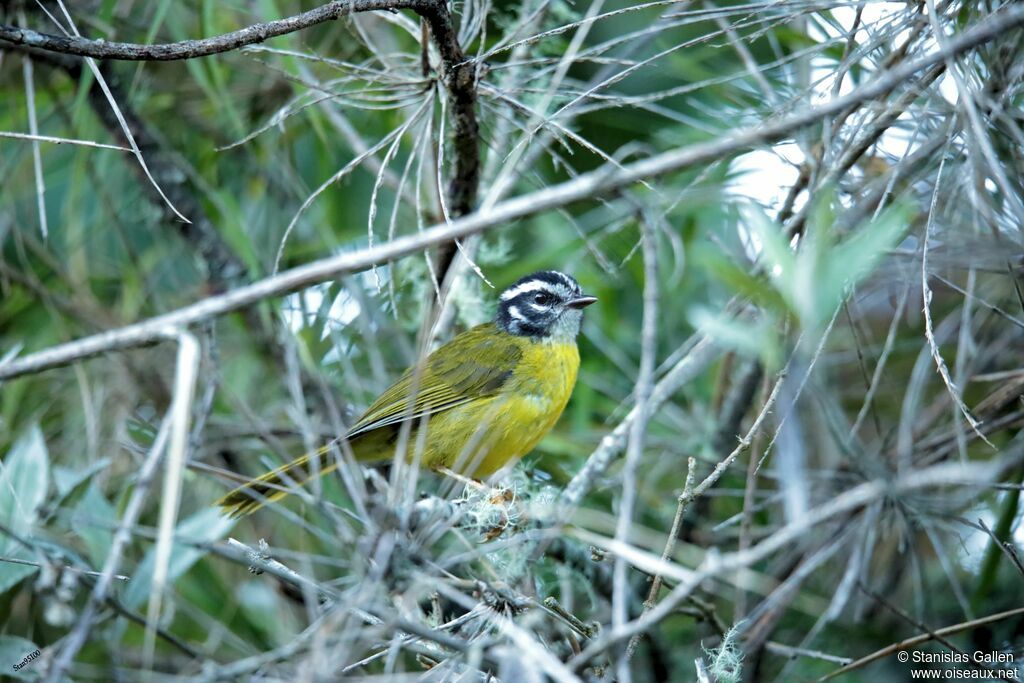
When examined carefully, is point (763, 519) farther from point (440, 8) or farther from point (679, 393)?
point (440, 8)

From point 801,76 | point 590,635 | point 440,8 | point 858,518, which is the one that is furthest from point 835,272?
point 801,76

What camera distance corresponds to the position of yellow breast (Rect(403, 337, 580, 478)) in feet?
14.4

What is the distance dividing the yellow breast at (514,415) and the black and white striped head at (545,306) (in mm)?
101

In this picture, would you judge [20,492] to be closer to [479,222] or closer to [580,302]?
[479,222]

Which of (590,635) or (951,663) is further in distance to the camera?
(951,663)

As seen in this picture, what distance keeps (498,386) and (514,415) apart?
0.27 metres

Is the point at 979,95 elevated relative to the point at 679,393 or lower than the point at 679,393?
elevated

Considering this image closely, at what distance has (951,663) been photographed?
3.84m

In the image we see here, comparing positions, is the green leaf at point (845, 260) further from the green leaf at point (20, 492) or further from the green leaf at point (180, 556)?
the green leaf at point (20, 492)

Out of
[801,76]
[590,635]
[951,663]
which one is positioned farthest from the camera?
[801,76]

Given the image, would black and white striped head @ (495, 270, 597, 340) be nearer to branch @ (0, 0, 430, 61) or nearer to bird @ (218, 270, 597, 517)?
bird @ (218, 270, 597, 517)

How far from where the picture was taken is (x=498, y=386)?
4.65m

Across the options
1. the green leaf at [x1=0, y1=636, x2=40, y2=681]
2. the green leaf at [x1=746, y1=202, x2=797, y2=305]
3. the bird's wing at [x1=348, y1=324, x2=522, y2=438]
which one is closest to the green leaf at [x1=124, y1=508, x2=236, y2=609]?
the green leaf at [x1=0, y1=636, x2=40, y2=681]

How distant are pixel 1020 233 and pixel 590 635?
1.80m
